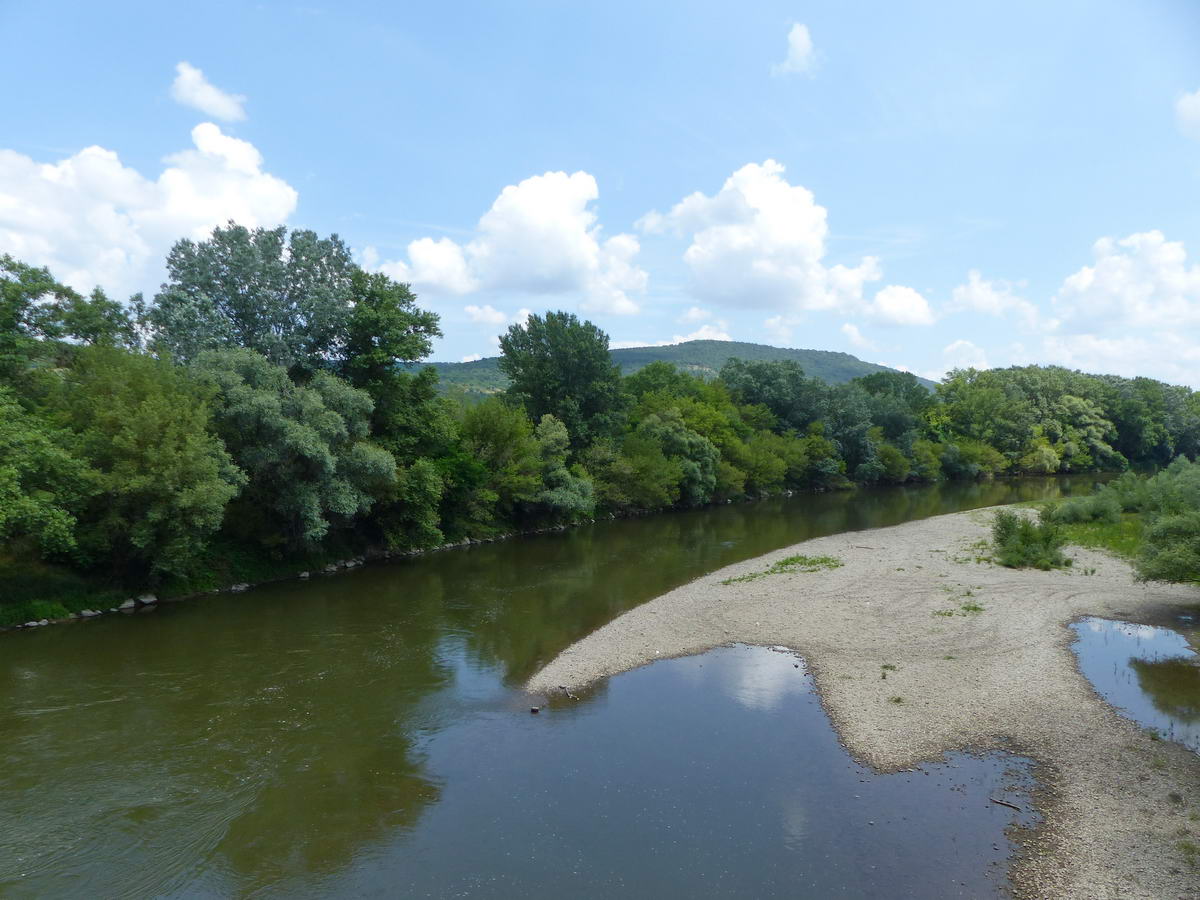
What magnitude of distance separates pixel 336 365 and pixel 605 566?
61.3 feet

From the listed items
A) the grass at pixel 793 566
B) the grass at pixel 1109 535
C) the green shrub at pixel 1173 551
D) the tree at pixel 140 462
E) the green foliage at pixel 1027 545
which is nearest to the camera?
the green shrub at pixel 1173 551

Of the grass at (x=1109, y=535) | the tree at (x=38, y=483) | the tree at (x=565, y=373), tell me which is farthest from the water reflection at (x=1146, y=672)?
the tree at (x=565, y=373)

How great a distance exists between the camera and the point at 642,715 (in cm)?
1827

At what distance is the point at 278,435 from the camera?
30203 millimetres

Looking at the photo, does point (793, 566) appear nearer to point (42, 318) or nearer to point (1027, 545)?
point (1027, 545)

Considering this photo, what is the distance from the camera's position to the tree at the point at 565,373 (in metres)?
55.9

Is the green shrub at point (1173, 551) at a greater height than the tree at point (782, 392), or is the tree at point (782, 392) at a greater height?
the tree at point (782, 392)

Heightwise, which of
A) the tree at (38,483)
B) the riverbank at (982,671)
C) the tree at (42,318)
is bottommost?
the riverbank at (982,671)

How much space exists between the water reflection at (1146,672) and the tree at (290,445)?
2933 centimetres

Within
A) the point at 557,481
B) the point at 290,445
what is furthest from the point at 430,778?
the point at 557,481

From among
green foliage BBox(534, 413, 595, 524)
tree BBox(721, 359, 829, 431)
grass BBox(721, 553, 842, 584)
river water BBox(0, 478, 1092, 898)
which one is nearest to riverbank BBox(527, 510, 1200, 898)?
grass BBox(721, 553, 842, 584)

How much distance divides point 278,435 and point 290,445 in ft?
2.62

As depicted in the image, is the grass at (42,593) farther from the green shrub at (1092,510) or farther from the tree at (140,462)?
the green shrub at (1092,510)

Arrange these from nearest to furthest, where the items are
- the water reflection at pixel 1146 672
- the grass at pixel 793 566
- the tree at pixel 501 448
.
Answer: the water reflection at pixel 1146 672
the grass at pixel 793 566
the tree at pixel 501 448
